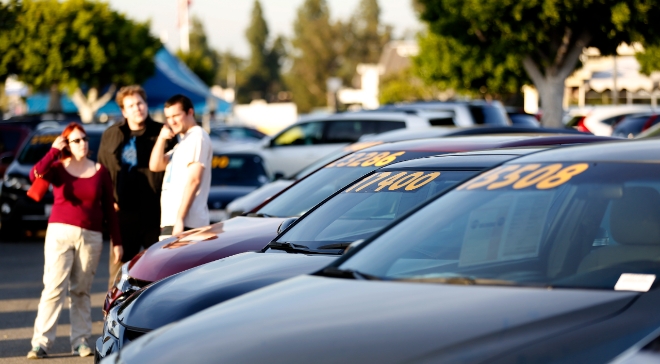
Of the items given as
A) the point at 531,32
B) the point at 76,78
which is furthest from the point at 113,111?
the point at 531,32

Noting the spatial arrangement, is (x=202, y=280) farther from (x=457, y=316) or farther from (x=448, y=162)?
(x=457, y=316)

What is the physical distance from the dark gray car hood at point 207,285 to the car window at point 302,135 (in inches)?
506

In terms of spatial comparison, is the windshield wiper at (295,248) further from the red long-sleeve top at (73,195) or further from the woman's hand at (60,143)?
the woman's hand at (60,143)

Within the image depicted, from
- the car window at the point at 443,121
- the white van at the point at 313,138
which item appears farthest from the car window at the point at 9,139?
the car window at the point at 443,121

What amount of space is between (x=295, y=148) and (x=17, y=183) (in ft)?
16.0

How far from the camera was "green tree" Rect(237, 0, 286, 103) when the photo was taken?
14788 cm

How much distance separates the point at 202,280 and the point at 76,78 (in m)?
37.9

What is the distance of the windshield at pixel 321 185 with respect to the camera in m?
7.15

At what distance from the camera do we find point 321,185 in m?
7.37

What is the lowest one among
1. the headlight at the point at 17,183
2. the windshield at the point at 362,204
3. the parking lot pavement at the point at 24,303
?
the parking lot pavement at the point at 24,303

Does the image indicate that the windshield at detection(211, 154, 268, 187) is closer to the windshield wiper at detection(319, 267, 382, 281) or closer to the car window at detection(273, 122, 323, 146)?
the car window at detection(273, 122, 323, 146)

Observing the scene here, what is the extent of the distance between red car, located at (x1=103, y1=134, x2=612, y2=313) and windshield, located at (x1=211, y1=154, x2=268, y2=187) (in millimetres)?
Answer: 7539

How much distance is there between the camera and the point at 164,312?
16.1 feet

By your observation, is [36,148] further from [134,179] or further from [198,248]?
[198,248]
